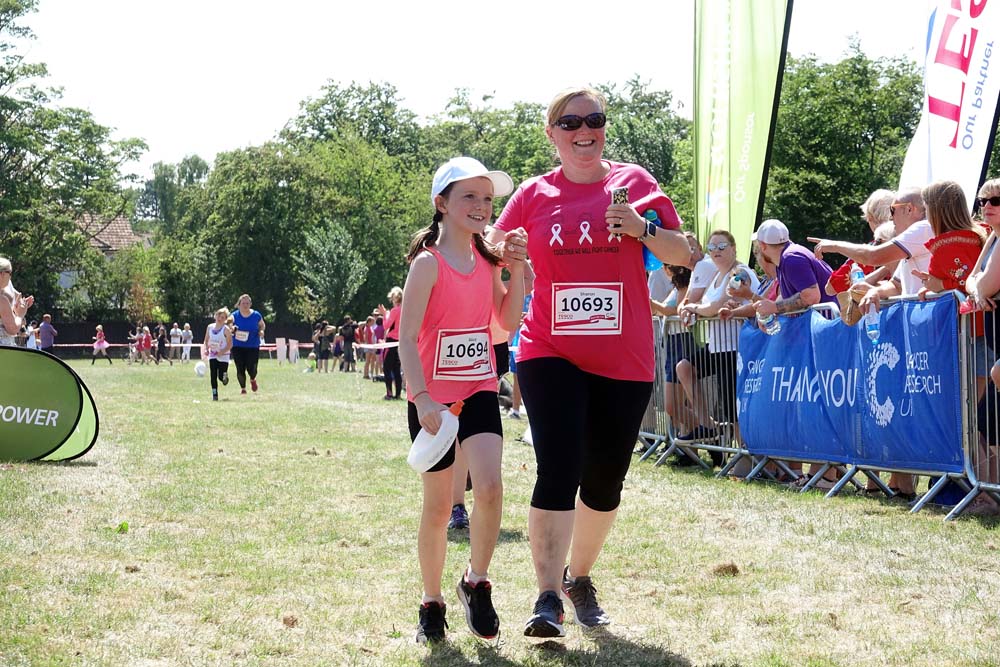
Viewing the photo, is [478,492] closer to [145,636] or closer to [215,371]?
[145,636]

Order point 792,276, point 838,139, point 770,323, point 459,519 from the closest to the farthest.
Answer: point 459,519 → point 792,276 → point 770,323 → point 838,139

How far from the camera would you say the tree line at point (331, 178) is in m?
55.2

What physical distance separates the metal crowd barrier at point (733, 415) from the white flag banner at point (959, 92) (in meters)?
1.97

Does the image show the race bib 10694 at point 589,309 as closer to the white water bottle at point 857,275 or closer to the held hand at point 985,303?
the held hand at point 985,303

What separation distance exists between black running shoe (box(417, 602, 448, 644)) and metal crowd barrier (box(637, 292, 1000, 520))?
4048 mm

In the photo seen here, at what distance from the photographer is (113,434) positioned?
14.9 m

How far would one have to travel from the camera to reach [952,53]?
10.4 m

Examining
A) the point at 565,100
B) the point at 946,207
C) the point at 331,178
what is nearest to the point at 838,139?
the point at 331,178

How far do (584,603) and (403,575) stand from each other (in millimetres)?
1383

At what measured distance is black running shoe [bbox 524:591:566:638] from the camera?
15.1 ft

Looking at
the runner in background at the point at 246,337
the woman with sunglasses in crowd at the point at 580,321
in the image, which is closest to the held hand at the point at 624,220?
the woman with sunglasses in crowd at the point at 580,321

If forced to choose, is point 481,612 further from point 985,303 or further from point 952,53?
point 952,53

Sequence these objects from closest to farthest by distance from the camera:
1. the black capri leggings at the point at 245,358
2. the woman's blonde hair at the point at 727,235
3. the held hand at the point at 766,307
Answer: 1. the held hand at the point at 766,307
2. the woman's blonde hair at the point at 727,235
3. the black capri leggings at the point at 245,358

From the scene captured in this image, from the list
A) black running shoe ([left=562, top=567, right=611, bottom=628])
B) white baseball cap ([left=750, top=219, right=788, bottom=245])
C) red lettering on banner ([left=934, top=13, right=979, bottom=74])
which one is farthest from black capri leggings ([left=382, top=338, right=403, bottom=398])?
black running shoe ([left=562, top=567, right=611, bottom=628])
